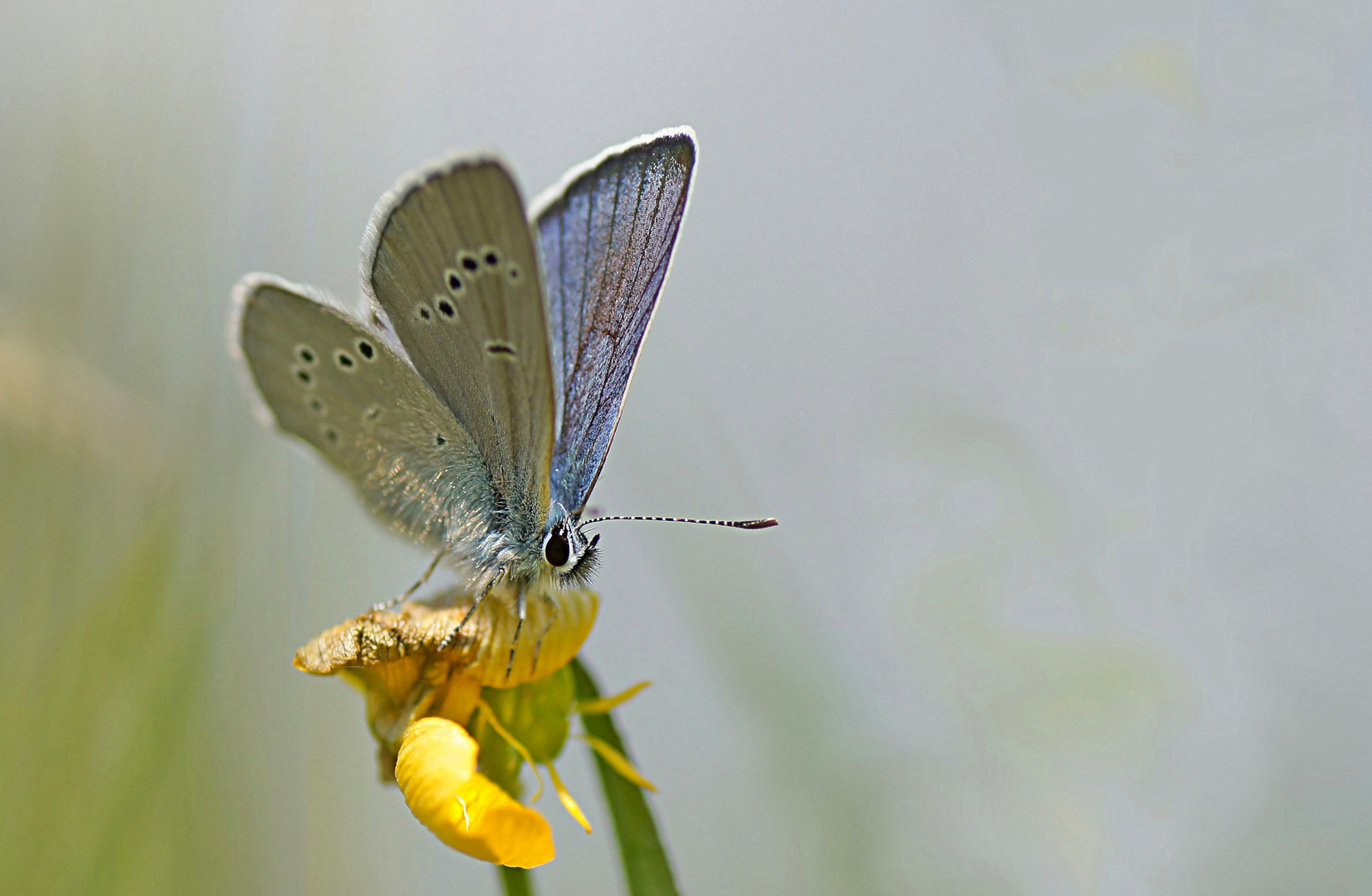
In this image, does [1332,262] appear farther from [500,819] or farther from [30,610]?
[30,610]

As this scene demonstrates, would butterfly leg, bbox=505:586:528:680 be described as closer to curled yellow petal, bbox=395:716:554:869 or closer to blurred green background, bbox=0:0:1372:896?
curled yellow petal, bbox=395:716:554:869

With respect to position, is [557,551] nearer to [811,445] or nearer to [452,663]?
[452,663]

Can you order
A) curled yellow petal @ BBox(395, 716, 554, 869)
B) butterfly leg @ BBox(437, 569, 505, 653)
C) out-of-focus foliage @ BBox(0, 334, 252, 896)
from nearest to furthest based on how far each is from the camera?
curled yellow petal @ BBox(395, 716, 554, 869)
butterfly leg @ BBox(437, 569, 505, 653)
out-of-focus foliage @ BBox(0, 334, 252, 896)

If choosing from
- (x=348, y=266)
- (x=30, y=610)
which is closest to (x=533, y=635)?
(x=30, y=610)

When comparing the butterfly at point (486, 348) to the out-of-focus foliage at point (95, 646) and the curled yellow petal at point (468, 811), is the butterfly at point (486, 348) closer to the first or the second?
the curled yellow petal at point (468, 811)

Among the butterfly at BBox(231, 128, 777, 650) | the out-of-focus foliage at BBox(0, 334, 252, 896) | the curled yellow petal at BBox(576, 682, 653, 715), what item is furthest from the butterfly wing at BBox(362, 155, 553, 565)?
the out-of-focus foliage at BBox(0, 334, 252, 896)

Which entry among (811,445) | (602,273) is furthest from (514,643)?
(811,445)

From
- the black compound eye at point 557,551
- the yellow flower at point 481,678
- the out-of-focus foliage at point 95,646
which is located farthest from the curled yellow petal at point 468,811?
the out-of-focus foliage at point 95,646
